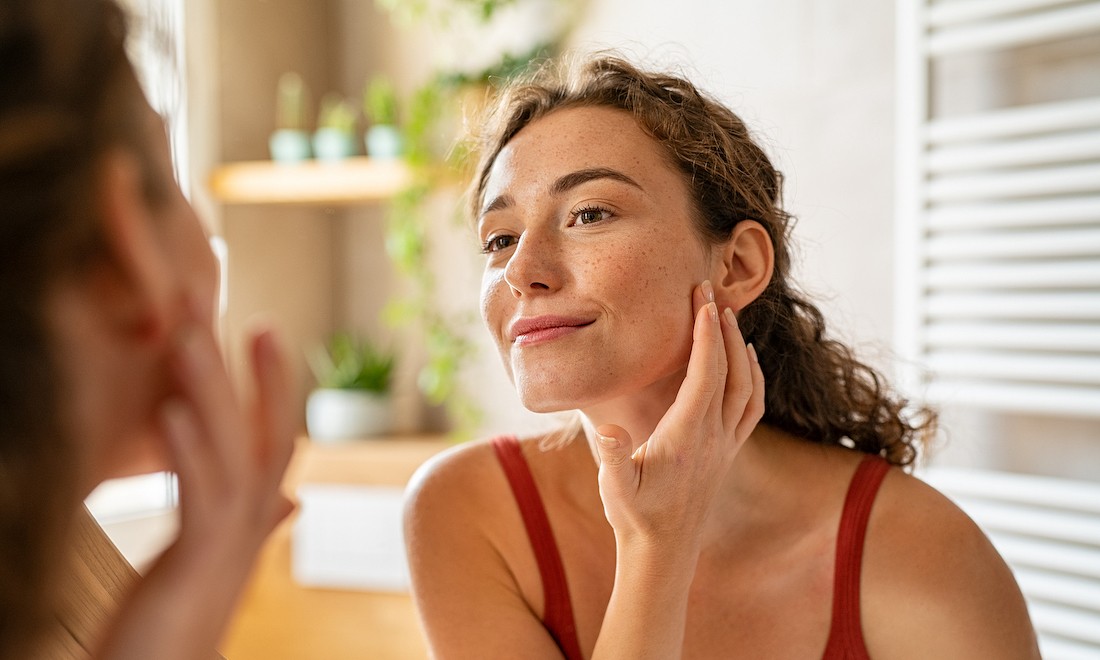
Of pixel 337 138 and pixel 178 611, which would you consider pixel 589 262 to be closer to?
pixel 178 611

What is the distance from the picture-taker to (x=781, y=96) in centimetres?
212

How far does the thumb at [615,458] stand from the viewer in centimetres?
88

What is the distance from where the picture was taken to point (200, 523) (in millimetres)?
413

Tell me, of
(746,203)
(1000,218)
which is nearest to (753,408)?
(746,203)

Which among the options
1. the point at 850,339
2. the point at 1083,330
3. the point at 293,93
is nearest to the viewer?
the point at 1083,330

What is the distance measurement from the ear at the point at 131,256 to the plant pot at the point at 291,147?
2.42 metres

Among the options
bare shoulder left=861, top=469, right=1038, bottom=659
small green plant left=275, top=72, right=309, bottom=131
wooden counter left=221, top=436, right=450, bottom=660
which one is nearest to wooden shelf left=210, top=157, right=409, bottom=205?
small green plant left=275, top=72, right=309, bottom=131

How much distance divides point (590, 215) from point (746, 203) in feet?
0.66

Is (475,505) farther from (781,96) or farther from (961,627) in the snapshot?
(781,96)

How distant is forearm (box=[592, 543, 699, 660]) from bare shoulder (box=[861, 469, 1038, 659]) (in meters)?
0.27

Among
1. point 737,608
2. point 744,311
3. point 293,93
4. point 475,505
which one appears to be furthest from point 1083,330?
point 293,93

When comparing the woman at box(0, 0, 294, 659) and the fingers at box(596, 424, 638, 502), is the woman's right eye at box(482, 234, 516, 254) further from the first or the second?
the woman at box(0, 0, 294, 659)

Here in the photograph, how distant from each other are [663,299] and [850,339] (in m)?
1.04

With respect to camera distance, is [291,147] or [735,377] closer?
[735,377]
